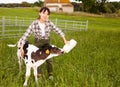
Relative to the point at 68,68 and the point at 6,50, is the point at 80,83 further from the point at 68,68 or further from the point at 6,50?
the point at 6,50

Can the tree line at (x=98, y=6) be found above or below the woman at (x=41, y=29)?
below

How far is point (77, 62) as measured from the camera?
9.98 metres

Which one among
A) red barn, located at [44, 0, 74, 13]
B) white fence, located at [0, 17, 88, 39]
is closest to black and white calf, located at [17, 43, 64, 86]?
white fence, located at [0, 17, 88, 39]

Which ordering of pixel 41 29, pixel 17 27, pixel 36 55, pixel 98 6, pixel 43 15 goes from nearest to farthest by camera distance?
pixel 36 55, pixel 43 15, pixel 41 29, pixel 17 27, pixel 98 6

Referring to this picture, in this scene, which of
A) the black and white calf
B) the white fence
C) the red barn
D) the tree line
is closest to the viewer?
the black and white calf

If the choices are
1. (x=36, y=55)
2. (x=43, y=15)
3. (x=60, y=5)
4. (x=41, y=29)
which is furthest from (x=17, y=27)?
(x=60, y=5)

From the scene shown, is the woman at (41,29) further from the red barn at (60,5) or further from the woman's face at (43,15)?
the red barn at (60,5)

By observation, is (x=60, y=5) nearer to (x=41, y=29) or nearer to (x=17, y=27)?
(x=17, y=27)

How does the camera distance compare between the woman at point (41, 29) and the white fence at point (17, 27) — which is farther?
the white fence at point (17, 27)

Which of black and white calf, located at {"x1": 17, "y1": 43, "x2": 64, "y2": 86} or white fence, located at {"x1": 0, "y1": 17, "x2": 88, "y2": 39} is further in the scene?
white fence, located at {"x1": 0, "y1": 17, "x2": 88, "y2": 39}

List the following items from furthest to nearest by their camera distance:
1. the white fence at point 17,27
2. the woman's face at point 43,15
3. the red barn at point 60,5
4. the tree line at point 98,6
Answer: the red barn at point 60,5 < the tree line at point 98,6 < the white fence at point 17,27 < the woman's face at point 43,15

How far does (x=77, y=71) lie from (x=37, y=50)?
1839 mm

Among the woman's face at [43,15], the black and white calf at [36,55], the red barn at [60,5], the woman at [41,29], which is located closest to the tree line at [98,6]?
the red barn at [60,5]

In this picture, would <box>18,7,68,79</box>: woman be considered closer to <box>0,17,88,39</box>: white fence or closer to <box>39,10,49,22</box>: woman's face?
<box>39,10,49,22</box>: woman's face
